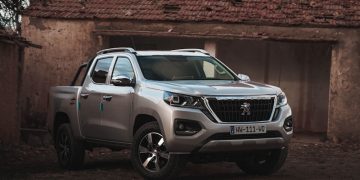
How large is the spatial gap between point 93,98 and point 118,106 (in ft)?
2.70

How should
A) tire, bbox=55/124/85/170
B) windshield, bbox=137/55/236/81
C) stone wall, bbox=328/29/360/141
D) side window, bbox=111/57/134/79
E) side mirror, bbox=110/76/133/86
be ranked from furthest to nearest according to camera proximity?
stone wall, bbox=328/29/360/141 < tire, bbox=55/124/85/170 < side window, bbox=111/57/134/79 < windshield, bbox=137/55/236/81 < side mirror, bbox=110/76/133/86

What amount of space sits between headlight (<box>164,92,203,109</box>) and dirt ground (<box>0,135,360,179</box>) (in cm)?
148

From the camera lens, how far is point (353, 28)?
16.1 m

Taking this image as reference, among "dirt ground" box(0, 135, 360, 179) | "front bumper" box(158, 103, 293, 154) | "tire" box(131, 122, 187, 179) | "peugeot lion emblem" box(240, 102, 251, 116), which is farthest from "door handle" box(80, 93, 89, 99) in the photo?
"peugeot lion emblem" box(240, 102, 251, 116)

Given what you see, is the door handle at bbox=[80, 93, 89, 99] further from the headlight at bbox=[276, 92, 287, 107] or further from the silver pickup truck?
the headlight at bbox=[276, 92, 287, 107]

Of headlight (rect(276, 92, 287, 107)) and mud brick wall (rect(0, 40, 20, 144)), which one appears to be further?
mud brick wall (rect(0, 40, 20, 144))

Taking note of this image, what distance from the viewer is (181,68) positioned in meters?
8.89

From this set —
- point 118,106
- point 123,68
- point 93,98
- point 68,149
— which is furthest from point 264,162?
point 68,149

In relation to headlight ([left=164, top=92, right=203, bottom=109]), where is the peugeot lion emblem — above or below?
below

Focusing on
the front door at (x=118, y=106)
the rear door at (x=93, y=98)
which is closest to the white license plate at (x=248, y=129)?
the front door at (x=118, y=106)

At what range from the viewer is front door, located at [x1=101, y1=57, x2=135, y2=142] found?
→ 8512 mm

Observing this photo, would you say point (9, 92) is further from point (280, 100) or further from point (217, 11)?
point (280, 100)

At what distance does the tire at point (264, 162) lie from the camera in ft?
27.9

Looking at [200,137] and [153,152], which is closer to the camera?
[200,137]
